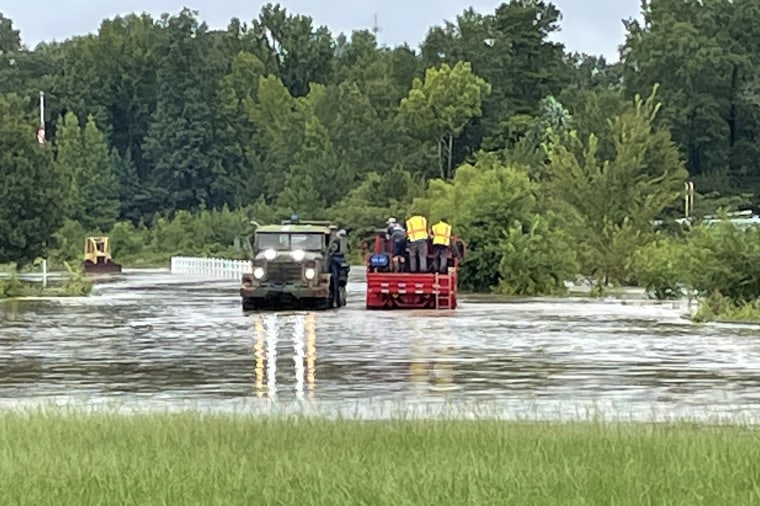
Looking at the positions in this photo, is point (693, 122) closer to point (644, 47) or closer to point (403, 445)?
point (644, 47)

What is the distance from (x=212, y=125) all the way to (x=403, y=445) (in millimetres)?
120818

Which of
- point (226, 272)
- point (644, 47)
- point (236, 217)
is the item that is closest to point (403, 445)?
point (226, 272)

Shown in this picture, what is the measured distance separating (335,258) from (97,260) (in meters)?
44.9

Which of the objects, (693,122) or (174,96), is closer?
(693,122)

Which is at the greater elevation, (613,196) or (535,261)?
(613,196)

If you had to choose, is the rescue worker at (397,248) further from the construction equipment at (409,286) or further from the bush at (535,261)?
the bush at (535,261)

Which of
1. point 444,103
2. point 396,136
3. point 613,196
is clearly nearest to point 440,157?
point 444,103

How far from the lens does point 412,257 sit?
1628 inches

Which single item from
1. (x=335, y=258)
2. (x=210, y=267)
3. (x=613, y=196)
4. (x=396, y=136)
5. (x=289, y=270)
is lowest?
(x=289, y=270)

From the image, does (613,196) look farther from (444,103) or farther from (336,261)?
(444,103)

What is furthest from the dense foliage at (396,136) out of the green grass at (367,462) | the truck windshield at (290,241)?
the green grass at (367,462)

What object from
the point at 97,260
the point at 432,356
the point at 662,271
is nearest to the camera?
the point at 432,356

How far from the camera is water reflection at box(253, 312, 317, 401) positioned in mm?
21219

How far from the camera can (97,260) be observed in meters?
85.1
